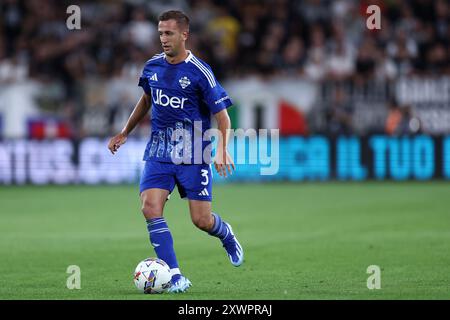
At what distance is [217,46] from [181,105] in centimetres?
1504

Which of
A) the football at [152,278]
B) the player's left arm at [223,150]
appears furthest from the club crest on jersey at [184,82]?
the football at [152,278]

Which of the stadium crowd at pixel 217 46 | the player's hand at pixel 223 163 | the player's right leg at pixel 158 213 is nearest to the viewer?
the player's hand at pixel 223 163

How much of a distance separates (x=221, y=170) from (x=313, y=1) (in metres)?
16.7

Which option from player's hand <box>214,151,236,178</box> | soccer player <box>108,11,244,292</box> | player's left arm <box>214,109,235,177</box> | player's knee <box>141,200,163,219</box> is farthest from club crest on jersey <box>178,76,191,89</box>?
player's knee <box>141,200,163,219</box>

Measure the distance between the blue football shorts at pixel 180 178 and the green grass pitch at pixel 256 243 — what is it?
0.83 metres

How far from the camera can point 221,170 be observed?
870 centimetres

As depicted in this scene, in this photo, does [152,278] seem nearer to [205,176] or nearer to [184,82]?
[205,176]

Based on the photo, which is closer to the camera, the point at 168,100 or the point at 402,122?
the point at 168,100

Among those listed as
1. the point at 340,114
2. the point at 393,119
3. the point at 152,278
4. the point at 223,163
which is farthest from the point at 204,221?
the point at 340,114

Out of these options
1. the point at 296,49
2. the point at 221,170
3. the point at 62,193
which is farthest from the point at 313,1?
the point at 221,170

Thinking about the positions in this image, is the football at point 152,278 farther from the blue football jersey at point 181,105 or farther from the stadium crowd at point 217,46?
the stadium crowd at point 217,46

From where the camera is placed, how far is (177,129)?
9031mm

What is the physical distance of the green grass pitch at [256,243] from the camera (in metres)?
8.84
